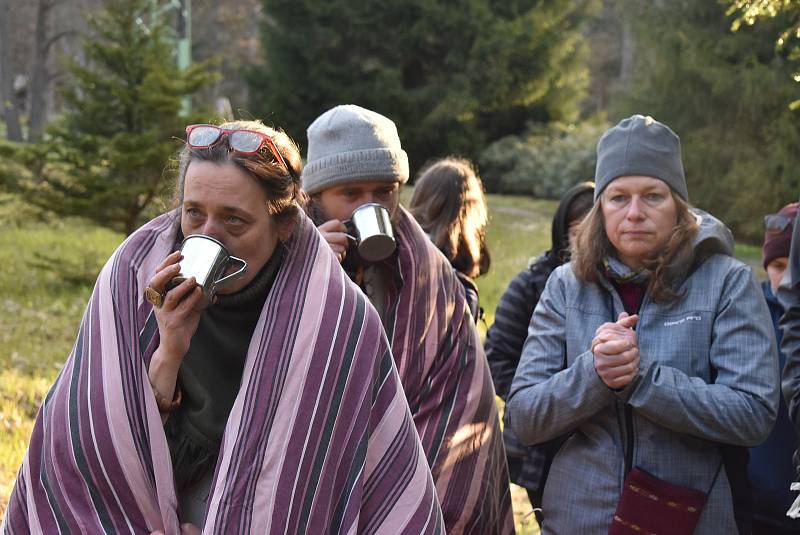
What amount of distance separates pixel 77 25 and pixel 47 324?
38.4 meters

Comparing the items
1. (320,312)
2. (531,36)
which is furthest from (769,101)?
(320,312)

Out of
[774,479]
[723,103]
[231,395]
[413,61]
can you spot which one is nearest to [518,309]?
[774,479]

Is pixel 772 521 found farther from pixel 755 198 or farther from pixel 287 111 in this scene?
pixel 287 111

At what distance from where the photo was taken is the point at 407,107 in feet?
86.1

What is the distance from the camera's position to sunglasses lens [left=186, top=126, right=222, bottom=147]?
2.88 meters

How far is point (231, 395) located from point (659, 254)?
5.09 ft

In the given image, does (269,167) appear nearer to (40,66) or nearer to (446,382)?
(446,382)

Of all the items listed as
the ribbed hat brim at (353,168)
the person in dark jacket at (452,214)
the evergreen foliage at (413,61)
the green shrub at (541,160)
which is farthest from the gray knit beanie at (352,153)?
the green shrub at (541,160)

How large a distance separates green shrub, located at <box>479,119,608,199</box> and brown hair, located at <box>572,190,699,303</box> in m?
22.4

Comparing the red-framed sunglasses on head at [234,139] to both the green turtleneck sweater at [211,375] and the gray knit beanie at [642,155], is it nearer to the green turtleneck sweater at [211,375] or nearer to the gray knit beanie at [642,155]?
the green turtleneck sweater at [211,375]

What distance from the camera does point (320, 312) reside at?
9.46 feet

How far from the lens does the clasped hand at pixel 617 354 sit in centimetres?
332

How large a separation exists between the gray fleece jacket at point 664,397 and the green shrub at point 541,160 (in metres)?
22.7

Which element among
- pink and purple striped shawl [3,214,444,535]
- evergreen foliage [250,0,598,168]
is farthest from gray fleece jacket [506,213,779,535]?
evergreen foliage [250,0,598,168]
